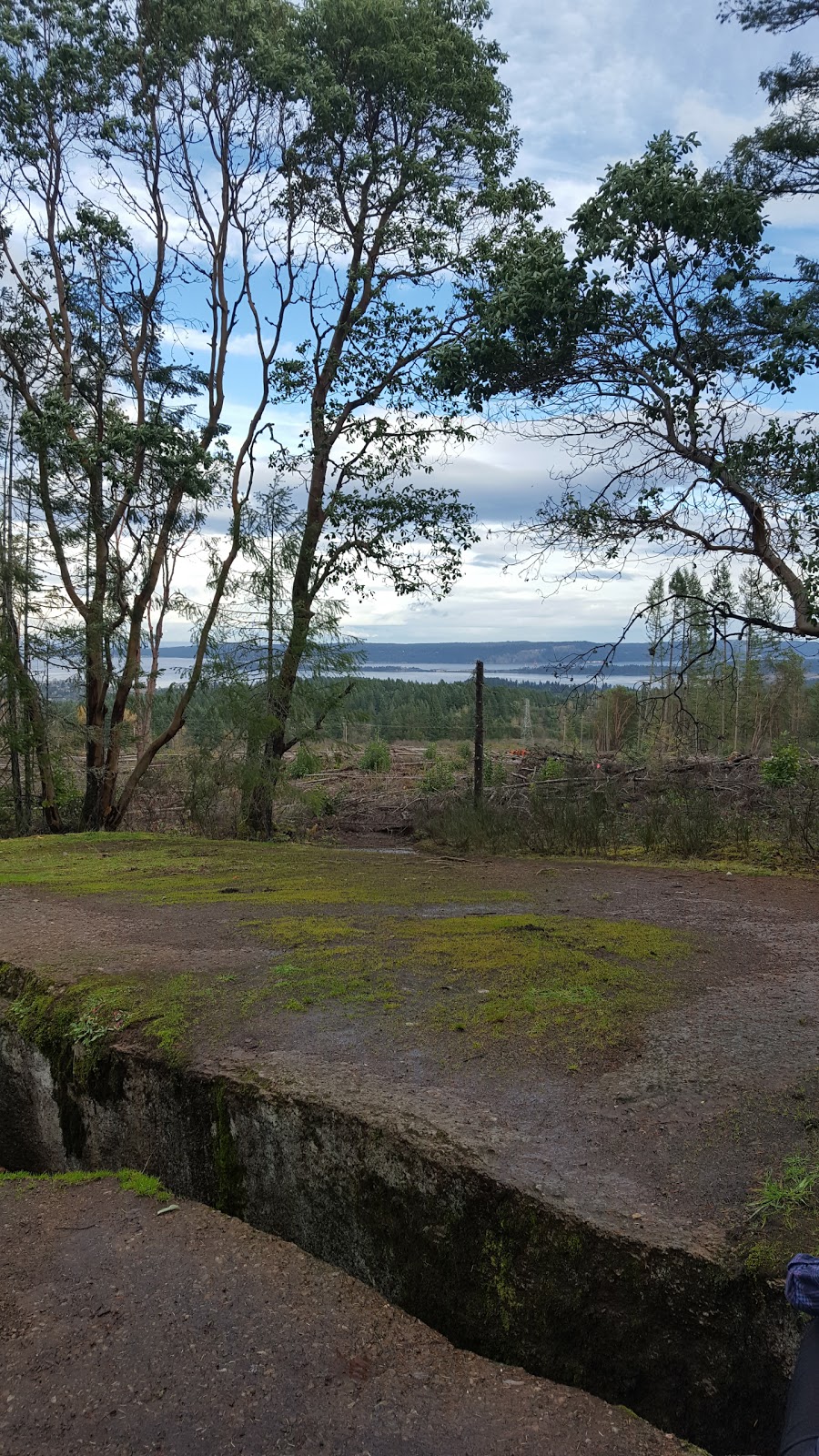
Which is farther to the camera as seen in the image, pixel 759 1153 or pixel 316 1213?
pixel 316 1213

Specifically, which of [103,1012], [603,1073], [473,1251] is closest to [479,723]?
[103,1012]

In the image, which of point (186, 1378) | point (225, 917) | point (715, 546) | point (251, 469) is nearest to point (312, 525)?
point (251, 469)

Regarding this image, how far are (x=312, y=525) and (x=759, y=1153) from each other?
10810mm

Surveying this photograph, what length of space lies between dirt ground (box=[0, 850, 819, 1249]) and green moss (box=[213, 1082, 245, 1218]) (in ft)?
0.40

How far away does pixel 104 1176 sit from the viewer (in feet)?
9.46

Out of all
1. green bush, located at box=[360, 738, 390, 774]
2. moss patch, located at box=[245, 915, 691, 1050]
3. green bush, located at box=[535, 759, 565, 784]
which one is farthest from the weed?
green bush, located at box=[360, 738, 390, 774]

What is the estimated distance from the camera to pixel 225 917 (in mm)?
4902

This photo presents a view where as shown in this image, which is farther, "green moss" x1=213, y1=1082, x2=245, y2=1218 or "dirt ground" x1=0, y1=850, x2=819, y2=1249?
"green moss" x1=213, y1=1082, x2=245, y2=1218

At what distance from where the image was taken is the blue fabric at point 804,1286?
5.52ft

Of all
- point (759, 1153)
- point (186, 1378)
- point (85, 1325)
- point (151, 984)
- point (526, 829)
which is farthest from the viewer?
point (526, 829)

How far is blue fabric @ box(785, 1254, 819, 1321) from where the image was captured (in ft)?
5.52

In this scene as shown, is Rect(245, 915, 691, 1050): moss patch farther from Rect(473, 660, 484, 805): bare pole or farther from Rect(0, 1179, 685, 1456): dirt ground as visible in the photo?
Rect(473, 660, 484, 805): bare pole

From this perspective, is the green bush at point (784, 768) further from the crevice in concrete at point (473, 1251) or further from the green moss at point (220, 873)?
the crevice in concrete at point (473, 1251)

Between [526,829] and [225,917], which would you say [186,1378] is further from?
[526,829]
